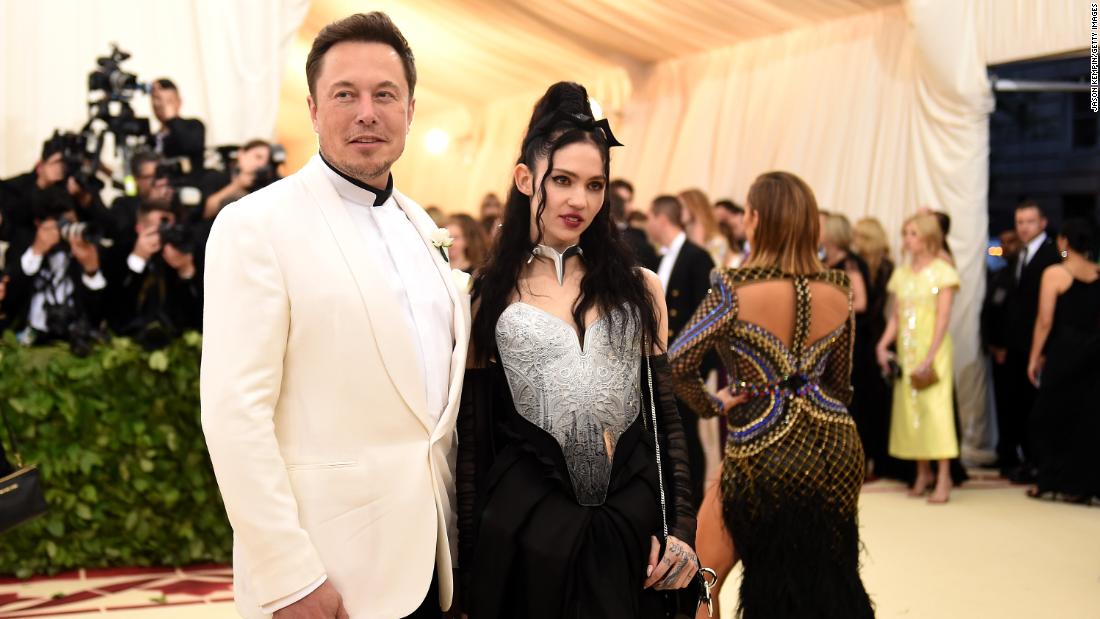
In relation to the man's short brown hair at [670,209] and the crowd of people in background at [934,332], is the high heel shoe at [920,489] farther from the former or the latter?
the man's short brown hair at [670,209]

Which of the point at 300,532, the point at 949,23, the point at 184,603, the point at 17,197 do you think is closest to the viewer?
the point at 300,532

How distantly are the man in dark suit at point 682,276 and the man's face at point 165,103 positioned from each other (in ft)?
9.11

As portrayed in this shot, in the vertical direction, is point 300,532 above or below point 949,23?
below

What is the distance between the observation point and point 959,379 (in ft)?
25.8

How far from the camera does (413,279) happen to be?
2020mm

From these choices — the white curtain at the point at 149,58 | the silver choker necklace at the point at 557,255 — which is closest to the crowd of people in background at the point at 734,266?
the white curtain at the point at 149,58

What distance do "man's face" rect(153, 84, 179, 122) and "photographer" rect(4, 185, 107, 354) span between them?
2.93 ft

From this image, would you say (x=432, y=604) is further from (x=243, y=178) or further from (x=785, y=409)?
(x=243, y=178)

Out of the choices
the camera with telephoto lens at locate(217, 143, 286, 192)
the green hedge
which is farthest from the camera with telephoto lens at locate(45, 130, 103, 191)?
the green hedge

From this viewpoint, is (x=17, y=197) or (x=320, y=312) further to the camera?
(x=17, y=197)

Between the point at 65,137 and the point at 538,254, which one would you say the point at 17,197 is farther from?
the point at 538,254

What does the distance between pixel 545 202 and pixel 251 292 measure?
72 cm

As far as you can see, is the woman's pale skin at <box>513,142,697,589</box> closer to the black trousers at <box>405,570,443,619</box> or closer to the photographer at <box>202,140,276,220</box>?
the black trousers at <box>405,570,443,619</box>

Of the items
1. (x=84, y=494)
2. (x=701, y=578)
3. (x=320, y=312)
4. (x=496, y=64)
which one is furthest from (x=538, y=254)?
(x=496, y=64)
